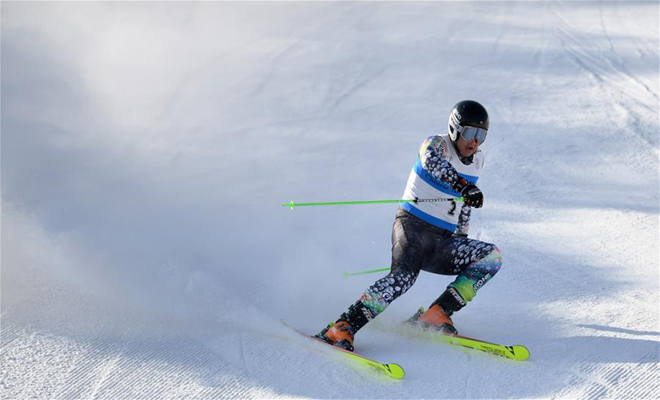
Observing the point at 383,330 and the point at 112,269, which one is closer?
the point at 383,330

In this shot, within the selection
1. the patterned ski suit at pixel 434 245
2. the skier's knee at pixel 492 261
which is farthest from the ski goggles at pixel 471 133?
the skier's knee at pixel 492 261

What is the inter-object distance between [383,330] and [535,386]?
122 centimetres

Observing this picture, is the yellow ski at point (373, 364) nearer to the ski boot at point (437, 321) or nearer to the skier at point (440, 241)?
the skier at point (440, 241)

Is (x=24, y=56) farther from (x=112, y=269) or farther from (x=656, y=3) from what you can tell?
(x=656, y=3)

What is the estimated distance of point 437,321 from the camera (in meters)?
5.01

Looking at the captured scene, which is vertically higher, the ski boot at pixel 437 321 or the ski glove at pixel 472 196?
the ski glove at pixel 472 196

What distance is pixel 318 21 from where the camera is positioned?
12.8 meters

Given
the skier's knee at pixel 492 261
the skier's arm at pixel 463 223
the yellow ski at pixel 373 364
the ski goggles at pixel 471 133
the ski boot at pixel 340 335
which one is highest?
the ski goggles at pixel 471 133

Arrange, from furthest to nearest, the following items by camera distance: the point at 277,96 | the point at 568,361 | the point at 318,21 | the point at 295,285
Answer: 1. the point at 318,21
2. the point at 277,96
3. the point at 295,285
4. the point at 568,361

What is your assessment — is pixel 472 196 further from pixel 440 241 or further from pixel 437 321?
pixel 437 321

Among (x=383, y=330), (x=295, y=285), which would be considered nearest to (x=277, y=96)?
(x=295, y=285)

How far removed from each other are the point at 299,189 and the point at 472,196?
11.5 feet

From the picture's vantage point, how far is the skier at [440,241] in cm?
484

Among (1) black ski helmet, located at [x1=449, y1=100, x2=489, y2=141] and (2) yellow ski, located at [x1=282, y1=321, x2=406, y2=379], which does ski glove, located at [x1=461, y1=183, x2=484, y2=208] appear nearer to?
(1) black ski helmet, located at [x1=449, y1=100, x2=489, y2=141]
